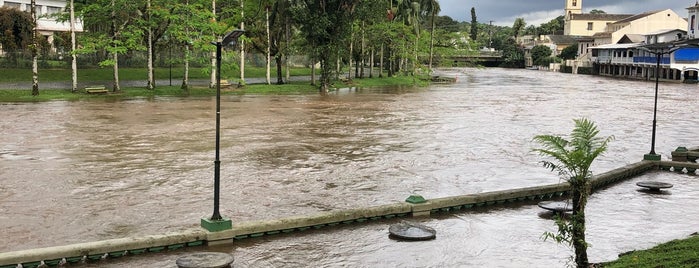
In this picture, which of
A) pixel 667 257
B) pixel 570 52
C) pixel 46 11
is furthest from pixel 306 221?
pixel 570 52

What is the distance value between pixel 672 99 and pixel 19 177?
48974mm

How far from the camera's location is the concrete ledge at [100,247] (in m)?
9.95

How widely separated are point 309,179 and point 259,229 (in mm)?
5681

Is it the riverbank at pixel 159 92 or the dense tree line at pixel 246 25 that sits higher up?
the dense tree line at pixel 246 25

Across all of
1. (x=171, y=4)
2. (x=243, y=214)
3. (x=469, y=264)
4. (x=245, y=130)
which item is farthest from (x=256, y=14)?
(x=469, y=264)

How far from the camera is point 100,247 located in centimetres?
1057

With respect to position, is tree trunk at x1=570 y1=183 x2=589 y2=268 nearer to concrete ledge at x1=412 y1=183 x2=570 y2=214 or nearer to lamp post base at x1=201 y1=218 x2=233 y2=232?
concrete ledge at x1=412 y1=183 x2=570 y2=214

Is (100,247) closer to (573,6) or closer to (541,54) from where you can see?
(541,54)

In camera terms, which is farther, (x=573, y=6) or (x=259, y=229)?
(x=573, y=6)

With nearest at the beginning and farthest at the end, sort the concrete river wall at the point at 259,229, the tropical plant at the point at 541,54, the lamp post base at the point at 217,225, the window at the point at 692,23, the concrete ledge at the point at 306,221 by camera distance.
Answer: the concrete river wall at the point at 259,229, the lamp post base at the point at 217,225, the concrete ledge at the point at 306,221, the window at the point at 692,23, the tropical plant at the point at 541,54

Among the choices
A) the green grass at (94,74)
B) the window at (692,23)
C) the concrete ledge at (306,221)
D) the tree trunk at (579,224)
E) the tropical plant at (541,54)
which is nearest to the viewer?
the tree trunk at (579,224)

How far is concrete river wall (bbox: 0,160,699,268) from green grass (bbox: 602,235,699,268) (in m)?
4.54

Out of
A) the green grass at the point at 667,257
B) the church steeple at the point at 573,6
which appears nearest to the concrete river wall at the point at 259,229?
the green grass at the point at 667,257

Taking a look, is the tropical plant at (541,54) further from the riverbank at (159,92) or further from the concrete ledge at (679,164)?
the concrete ledge at (679,164)
